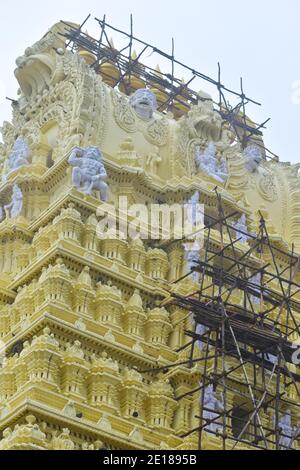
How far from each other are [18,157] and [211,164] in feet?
19.1

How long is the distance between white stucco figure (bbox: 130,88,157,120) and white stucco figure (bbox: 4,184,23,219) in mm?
4697

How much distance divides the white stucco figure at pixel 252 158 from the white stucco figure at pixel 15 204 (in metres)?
7.73

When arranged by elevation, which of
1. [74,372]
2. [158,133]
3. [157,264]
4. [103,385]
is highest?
[158,133]

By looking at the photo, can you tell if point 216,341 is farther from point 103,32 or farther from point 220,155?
point 103,32

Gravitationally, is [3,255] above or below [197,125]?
below

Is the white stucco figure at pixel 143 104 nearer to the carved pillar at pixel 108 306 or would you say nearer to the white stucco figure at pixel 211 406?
the carved pillar at pixel 108 306

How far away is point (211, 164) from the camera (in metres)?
38.4

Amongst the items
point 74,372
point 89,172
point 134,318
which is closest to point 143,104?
point 89,172

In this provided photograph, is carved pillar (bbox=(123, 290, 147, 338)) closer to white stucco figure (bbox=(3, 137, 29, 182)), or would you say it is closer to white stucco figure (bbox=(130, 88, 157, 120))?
white stucco figure (bbox=(3, 137, 29, 182))

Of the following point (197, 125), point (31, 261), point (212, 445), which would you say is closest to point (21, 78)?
point (197, 125)

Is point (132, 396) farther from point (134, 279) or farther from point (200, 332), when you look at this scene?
point (134, 279)

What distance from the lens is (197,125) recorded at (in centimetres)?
3941

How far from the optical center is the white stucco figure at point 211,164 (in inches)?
1503
